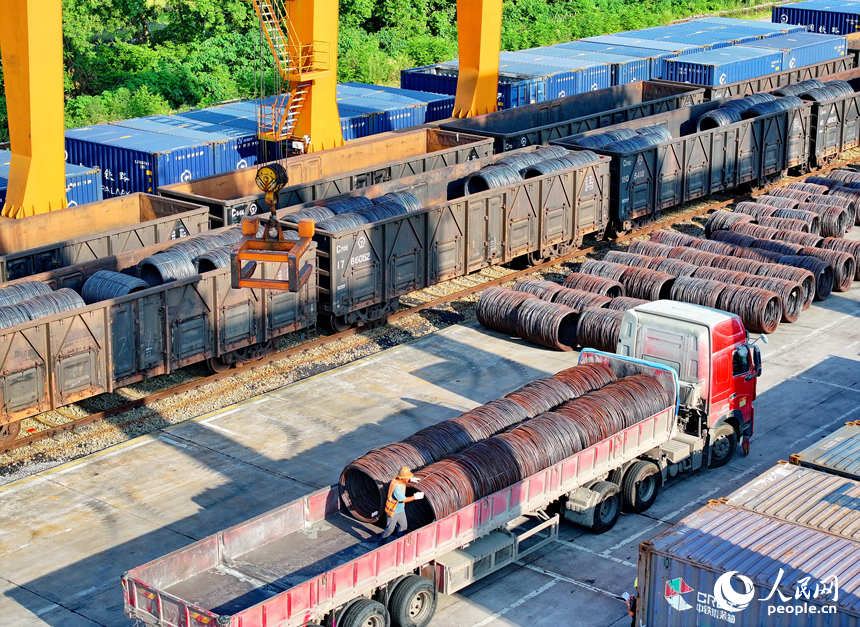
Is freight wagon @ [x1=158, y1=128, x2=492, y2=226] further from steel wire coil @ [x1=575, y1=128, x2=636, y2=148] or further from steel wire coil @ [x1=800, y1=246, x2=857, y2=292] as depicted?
steel wire coil @ [x1=800, y1=246, x2=857, y2=292]

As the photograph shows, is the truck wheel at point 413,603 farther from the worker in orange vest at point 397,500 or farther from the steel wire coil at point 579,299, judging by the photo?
the steel wire coil at point 579,299

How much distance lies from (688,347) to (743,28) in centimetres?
4443

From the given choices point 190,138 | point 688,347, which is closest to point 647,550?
point 688,347

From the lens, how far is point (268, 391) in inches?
845

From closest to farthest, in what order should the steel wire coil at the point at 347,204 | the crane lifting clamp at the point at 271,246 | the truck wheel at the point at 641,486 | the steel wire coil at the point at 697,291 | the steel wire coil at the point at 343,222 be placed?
the crane lifting clamp at the point at 271,246 < the truck wheel at the point at 641,486 < the steel wire coil at the point at 343,222 < the steel wire coil at the point at 697,291 < the steel wire coil at the point at 347,204

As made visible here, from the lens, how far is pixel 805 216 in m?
28.5

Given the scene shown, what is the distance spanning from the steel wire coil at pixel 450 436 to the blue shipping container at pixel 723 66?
29.9 meters

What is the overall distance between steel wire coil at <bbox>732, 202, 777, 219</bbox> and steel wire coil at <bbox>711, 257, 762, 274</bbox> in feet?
12.9

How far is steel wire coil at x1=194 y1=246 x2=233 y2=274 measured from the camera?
21.7m

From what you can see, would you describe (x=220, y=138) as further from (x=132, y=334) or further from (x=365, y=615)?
(x=365, y=615)

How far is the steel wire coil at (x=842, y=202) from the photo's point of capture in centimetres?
2984

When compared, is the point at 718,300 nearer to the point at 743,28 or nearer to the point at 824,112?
the point at 824,112

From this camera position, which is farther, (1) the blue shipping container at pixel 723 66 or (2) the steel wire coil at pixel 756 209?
(1) the blue shipping container at pixel 723 66

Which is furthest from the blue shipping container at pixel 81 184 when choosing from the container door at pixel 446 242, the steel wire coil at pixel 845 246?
the steel wire coil at pixel 845 246
